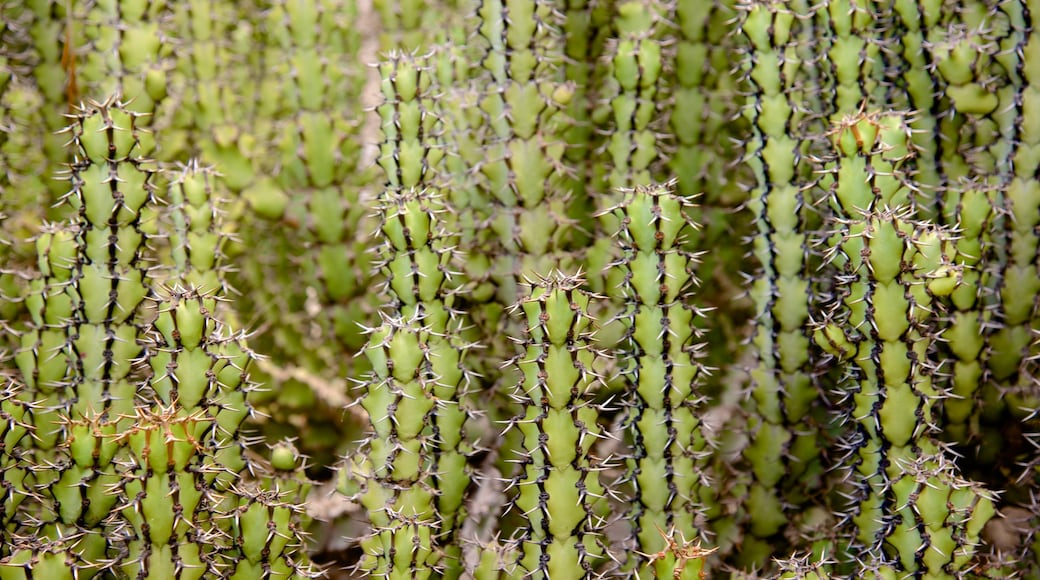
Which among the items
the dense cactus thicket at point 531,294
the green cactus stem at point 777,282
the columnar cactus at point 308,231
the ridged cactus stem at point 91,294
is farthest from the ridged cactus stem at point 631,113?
the ridged cactus stem at point 91,294

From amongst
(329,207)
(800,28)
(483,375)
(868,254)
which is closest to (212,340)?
(483,375)

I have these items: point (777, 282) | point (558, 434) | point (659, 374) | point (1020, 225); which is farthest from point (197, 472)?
point (1020, 225)

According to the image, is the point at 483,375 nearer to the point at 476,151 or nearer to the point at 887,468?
the point at 476,151

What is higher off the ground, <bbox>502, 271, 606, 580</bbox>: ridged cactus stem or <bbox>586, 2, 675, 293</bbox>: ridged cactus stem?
<bbox>586, 2, 675, 293</bbox>: ridged cactus stem

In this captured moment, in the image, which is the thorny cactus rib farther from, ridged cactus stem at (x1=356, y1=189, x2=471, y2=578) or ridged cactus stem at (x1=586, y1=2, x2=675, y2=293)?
ridged cactus stem at (x1=586, y1=2, x2=675, y2=293)

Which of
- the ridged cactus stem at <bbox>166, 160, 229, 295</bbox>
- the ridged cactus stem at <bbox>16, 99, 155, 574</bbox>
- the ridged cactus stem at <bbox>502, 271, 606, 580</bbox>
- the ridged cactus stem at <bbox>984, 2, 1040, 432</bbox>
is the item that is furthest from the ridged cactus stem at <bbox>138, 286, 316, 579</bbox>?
the ridged cactus stem at <bbox>984, 2, 1040, 432</bbox>

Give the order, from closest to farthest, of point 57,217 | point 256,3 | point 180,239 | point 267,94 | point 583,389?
1. point 583,389
2. point 180,239
3. point 57,217
4. point 267,94
5. point 256,3

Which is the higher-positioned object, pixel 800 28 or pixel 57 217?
pixel 800 28

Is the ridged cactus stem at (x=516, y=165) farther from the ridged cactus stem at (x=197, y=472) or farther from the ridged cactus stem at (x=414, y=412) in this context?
the ridged cactus stem at (x=197, y=472)
